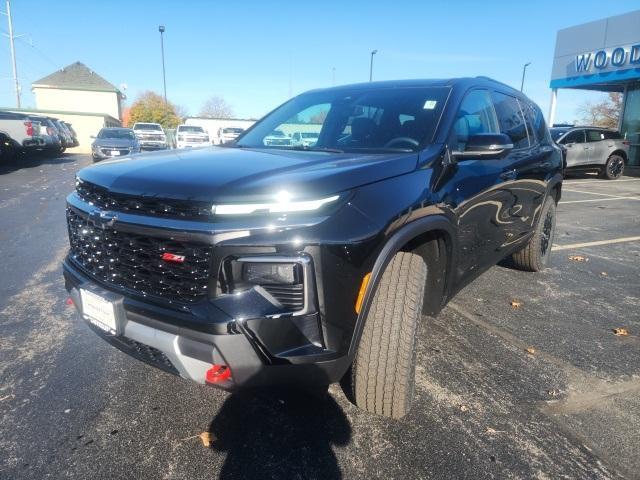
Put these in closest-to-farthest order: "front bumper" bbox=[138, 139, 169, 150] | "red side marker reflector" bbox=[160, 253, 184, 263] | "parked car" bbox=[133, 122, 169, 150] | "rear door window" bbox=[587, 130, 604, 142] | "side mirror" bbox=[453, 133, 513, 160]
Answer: "red side marker reflector" bbox=[160, 253, 184, 263] → "side mirror" bbox=[453, 133, 513, 160] → "rear door window" bbox=[587, 130, 604, 142] → "front bumper" bbox=[138, 139, 169, 150] → "parked car" bbox=[133, 122, 169, 150]

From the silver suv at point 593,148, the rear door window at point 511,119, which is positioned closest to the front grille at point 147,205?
the rear door window at point 511,119

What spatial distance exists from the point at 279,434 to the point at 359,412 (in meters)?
0.45

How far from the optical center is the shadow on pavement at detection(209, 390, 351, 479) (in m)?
2.03

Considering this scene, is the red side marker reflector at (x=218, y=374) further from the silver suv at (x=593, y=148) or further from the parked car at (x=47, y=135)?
the parked car at (x=47, y=135)

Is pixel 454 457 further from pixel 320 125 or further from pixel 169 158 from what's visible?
pixel 320 125

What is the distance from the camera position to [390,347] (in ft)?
7.22

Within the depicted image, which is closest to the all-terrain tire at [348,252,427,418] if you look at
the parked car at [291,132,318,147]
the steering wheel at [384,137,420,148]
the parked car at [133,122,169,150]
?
the steering wheel at [384,137,420,148]

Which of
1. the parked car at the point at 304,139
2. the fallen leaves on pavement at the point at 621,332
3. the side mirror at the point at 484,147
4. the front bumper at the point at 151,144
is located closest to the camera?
the side mirror at the point at 484,147

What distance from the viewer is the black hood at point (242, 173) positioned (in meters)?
1.87

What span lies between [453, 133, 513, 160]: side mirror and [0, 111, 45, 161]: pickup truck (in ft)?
54.3

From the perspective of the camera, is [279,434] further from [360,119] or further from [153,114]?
[153,114]

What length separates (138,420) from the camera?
2.35 m

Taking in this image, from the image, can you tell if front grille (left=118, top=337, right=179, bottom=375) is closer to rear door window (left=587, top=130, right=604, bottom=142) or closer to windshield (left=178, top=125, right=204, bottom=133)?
rear door window (left=587, top=130, right=604, bottom=142)

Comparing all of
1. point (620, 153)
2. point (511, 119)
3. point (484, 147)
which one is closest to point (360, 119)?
point (484, 147)
